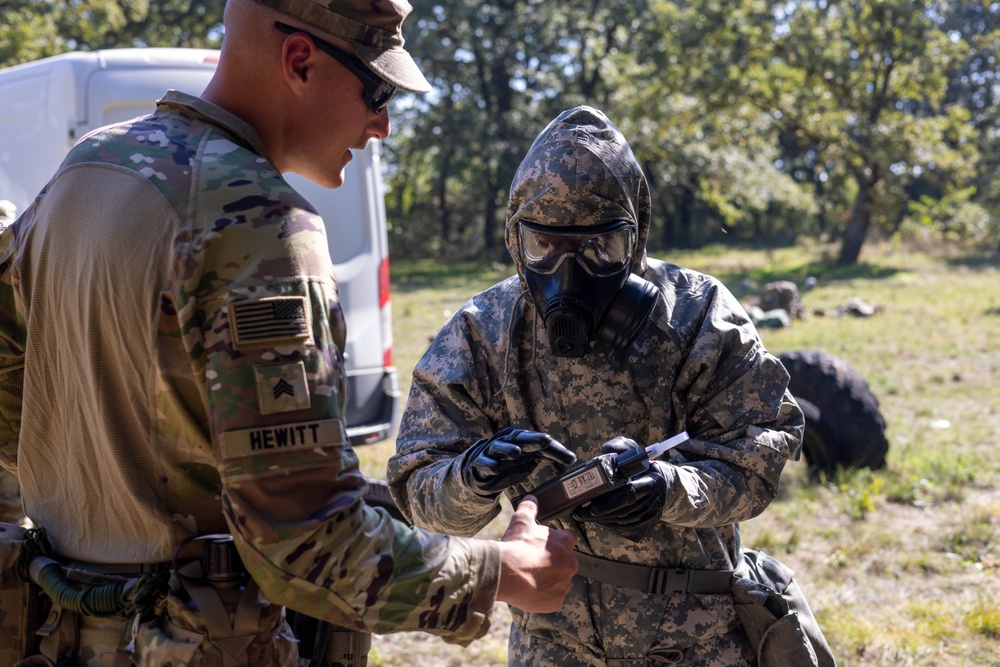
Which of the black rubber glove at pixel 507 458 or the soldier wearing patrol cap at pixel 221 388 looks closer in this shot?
the soldier wearing patrol cap at pixel 221 388

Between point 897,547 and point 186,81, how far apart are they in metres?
4.95

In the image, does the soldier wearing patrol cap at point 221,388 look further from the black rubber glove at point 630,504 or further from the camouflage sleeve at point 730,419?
the camouflage sleeve at point 730,419

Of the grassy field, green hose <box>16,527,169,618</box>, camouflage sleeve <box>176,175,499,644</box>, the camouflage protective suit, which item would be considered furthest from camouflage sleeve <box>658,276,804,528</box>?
the grassy field

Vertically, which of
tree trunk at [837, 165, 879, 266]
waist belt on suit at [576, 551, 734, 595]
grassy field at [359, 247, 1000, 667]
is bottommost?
tree trunk at [837, 165, 879, 266]

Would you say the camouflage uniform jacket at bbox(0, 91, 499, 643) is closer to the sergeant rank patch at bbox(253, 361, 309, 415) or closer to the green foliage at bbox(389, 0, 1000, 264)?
the sergeant rank patch at bbox(253, 361, 309, 415)

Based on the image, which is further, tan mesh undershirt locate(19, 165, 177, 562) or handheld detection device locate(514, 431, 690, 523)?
handheld detection device locate(514, 431, 690, 523)

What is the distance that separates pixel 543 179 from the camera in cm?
259

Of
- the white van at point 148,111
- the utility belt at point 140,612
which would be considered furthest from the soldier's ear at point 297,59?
the white van at point 148,111

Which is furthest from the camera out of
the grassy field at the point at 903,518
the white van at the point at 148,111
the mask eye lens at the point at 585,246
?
the white van at the point at 148,111

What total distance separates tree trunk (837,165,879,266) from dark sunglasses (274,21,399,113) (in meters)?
21.6

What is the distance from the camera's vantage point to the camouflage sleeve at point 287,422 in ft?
5.25

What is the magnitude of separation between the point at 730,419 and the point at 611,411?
30 cm

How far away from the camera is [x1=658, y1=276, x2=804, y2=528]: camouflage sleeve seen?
241 centimetres

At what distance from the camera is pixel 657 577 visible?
8.08 feet
